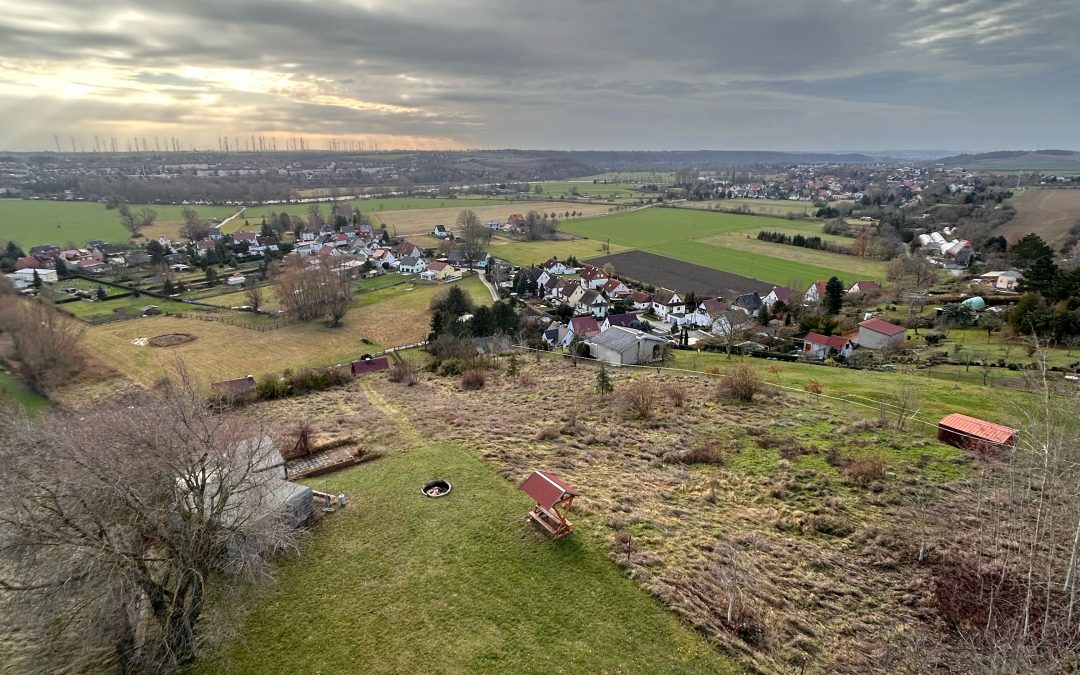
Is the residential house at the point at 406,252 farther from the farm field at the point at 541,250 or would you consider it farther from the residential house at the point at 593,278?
the residential house at the point at 593,278

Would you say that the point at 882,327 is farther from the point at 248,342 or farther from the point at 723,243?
the point at 723,243

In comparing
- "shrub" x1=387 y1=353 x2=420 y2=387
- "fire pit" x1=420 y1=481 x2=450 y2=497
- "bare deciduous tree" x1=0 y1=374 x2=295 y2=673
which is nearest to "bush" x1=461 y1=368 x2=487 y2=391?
"shrub" x1=387 y1=353 x2=420 y2=387

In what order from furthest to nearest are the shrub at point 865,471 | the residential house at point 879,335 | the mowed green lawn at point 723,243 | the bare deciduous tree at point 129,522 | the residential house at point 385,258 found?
the residential house at point 385,258 < the mowed green lawn at point 723,243 < the residential house at point 879,335 < the shrub at point 865,471 < the bare deciduous tree at point 129,522

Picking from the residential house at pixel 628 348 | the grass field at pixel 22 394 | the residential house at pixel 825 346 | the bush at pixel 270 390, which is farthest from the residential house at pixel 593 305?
the grass field at pixel 22 394

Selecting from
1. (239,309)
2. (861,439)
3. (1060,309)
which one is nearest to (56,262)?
(239,309)

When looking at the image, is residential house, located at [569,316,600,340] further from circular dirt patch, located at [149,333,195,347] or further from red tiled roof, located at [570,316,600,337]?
circular dirt patch, located at [149,333,195,347]

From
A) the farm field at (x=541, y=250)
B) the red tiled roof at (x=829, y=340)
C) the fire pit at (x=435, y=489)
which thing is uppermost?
the farm field at (x=541, y=250)

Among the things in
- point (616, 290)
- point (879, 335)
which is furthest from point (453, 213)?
point (879, 335)

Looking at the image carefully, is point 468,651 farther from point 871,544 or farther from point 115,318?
point 115,318
